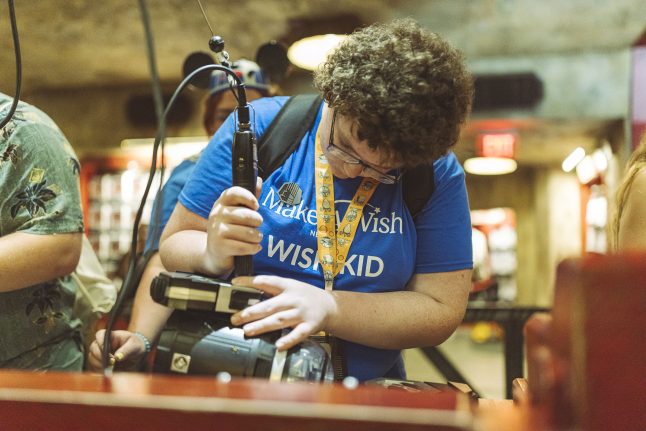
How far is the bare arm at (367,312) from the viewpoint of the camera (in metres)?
0.96

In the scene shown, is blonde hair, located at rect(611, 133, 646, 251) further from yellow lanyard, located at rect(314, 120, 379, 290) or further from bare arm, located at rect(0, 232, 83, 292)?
bare arm, located at rect(0, 232, 83, 292)

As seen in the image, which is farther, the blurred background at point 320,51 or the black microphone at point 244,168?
the blurred background at point 320,51

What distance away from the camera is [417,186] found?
1256 mm

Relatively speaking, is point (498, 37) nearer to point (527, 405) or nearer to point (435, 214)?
point (435, 214)

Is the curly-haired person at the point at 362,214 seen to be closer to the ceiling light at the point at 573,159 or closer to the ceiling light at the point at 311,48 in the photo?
the ceiling light at the point at 311,48

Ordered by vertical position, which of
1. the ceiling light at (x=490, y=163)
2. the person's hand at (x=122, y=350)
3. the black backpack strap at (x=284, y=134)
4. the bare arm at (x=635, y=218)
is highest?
the ceiling light at (x=490, y=163)

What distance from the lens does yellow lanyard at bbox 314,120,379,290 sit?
120 cm

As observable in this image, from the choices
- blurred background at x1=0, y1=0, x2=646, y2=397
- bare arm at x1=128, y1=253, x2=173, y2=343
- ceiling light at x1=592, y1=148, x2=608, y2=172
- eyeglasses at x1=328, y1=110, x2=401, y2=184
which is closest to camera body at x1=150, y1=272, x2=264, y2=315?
eyeglasses at x1=328, y1=110, x2=401, y2=184

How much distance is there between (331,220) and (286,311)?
0.94 feet

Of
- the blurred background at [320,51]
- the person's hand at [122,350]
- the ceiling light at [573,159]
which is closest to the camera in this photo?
the person's hand at [122,350]

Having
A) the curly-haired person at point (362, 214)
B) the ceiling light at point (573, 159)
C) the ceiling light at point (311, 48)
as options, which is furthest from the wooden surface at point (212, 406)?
the ceiling light at point (573, 159)

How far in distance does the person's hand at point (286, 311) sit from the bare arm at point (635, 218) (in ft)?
2.77

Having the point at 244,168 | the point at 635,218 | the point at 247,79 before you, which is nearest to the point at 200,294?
the point at 244,168

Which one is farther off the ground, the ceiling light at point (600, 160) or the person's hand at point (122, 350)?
the ceiling light at point (600, 160)
